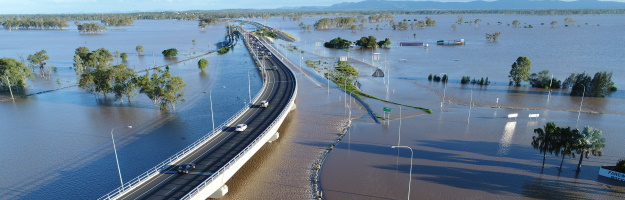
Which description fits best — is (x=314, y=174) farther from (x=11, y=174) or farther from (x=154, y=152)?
(x=11, y=174)

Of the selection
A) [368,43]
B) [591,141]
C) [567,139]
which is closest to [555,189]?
[567,139]

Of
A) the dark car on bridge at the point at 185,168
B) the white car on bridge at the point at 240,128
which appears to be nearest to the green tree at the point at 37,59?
the white car on bridge at the point at 240,128

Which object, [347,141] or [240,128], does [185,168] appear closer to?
[240,128]

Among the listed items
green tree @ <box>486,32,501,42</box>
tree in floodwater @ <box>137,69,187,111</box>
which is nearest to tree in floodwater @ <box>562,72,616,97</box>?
tree in floodwater @ <box>137,69,187,111</box>

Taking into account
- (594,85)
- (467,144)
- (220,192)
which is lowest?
(467,144)

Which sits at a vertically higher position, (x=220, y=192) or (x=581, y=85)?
(x=581, y=85)

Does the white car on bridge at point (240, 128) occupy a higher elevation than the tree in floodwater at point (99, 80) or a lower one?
lower

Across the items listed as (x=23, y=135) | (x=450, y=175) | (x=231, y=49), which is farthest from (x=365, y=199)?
(x=231, y=49)

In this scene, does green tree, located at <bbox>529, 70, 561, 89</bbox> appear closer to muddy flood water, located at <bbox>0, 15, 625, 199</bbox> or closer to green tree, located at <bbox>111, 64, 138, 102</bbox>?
muddy flood water, located at <bbox>0, 15, 625, 199</bbox>

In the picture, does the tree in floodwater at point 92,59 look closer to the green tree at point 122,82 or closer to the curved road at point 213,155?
the green tree at point 122,82
